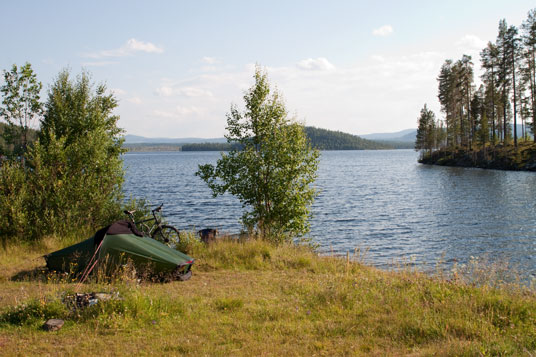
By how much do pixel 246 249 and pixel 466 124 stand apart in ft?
267

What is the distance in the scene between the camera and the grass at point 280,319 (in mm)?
6188

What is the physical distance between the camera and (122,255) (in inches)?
390

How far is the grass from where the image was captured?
619cm

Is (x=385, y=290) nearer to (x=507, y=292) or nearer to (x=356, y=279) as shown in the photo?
(x=356, y=279)

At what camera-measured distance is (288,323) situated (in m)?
7.18

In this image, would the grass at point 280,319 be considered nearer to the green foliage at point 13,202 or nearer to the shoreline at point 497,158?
the green foliage at point 13,202

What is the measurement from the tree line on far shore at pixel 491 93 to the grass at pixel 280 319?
66490 mm

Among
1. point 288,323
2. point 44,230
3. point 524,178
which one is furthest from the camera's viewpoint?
point 524,178

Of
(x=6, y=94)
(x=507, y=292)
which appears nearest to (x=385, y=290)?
(x=507, y=292)

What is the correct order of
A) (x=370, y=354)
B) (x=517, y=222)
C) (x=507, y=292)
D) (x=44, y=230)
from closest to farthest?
(x=370, y=354)
(x=507, y=292)
(x=44, y=230)
(x=517, y=222)

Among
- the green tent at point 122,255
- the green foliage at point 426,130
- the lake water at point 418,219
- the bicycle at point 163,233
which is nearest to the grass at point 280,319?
the green tent at point 122,255

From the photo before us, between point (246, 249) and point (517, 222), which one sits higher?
point (246, 249)

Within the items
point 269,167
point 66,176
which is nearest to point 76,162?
point 66,176

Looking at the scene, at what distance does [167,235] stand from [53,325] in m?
7.08
